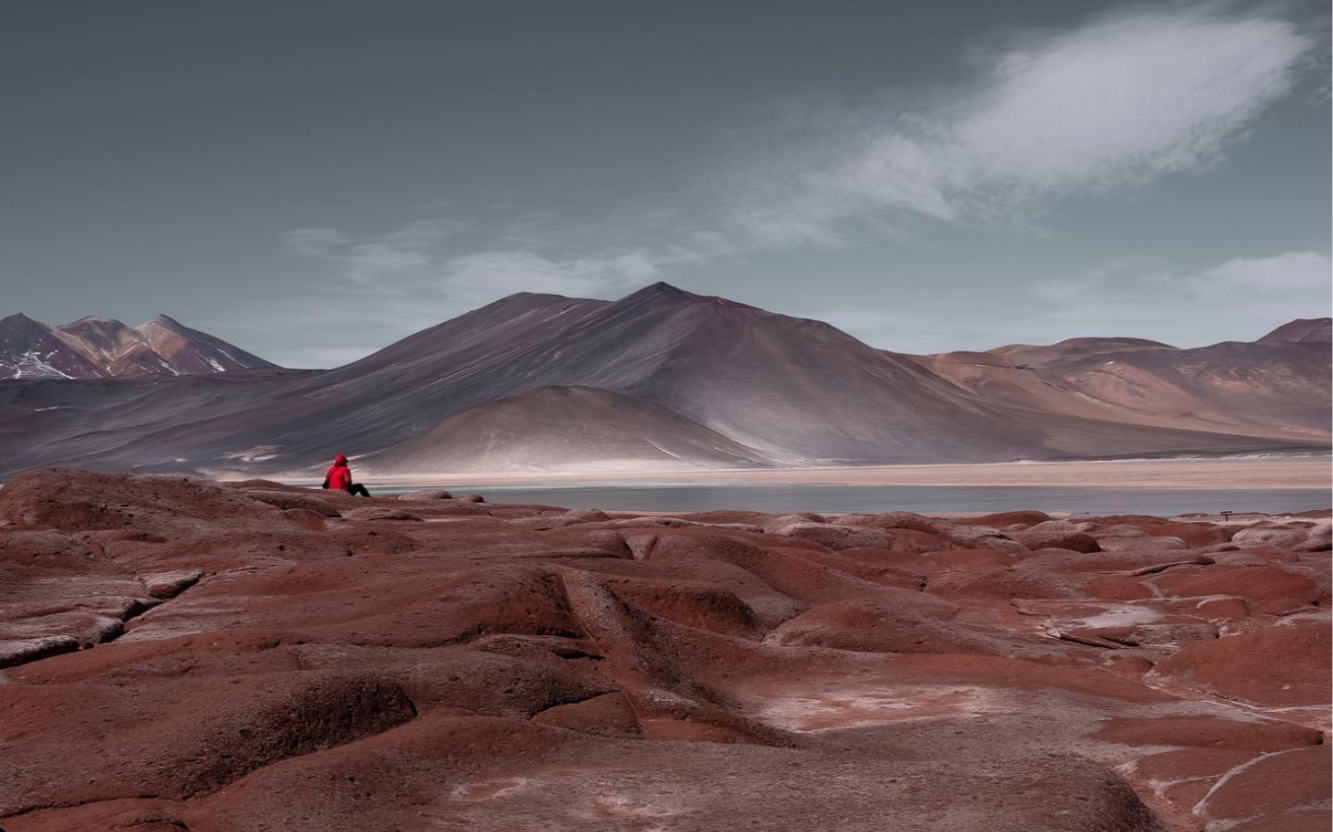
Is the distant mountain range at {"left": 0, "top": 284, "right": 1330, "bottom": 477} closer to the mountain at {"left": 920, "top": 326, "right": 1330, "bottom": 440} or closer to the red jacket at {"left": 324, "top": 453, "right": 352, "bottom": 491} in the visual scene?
the mountain at {"left": 920, "top": 326, "right": 1330, "bottom": 440}

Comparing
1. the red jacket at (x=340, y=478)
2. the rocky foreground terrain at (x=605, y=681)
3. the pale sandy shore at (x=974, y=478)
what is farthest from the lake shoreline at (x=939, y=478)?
the rocky foreground terrain at (x=605, y=681)

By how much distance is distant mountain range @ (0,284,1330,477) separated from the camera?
340 ft

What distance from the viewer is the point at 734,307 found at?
148 m

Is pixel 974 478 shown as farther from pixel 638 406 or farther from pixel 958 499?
pixel 638 406

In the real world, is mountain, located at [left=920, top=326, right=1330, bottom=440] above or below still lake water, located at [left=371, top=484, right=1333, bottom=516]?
above

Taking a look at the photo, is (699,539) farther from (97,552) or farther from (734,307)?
(734,307)

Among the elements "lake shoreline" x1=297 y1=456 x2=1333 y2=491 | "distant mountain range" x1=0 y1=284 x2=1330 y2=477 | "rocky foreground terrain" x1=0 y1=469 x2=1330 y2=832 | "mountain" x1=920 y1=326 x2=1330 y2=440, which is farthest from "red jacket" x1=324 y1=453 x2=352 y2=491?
"mountain" x1=920 y1=326 x2=1330 y2=440

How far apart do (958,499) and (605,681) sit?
4013 cm

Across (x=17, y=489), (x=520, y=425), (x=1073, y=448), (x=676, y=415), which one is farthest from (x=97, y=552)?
(x=1073, y=448)

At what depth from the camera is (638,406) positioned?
108625 millimetres

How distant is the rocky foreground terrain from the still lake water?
2385cm

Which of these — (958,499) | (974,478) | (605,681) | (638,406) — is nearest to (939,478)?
(974,478)

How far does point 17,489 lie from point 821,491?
45879 mm

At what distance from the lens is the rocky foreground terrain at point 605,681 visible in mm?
5285
